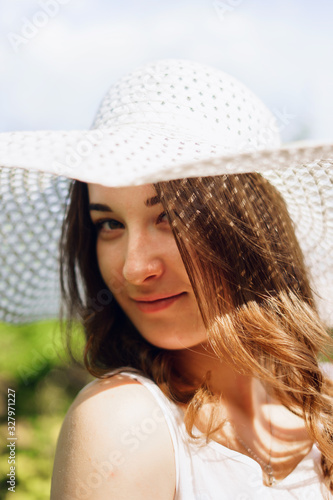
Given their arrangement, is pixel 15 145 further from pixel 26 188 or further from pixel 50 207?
pixel 50 207

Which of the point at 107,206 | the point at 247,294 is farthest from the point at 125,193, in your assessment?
the point at 247,294

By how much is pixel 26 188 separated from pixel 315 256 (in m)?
1.10

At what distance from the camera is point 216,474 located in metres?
1.24

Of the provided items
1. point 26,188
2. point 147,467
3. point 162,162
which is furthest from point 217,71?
point 147,467

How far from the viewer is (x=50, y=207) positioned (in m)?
1.82

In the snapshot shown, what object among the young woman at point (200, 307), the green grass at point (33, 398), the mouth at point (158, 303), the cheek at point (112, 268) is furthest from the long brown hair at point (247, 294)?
the green grass at point (33, 398)

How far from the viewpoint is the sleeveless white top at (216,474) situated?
3.91ft

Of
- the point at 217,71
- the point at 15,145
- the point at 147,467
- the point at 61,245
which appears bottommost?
the point at 147,467

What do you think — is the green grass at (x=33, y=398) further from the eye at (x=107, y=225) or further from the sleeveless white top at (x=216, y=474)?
the sleeveless white top at (x=216, y=474)

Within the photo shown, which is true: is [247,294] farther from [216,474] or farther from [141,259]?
[216,474]

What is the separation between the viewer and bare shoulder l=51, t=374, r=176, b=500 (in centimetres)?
109

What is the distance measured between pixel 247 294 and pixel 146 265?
1.05 feet

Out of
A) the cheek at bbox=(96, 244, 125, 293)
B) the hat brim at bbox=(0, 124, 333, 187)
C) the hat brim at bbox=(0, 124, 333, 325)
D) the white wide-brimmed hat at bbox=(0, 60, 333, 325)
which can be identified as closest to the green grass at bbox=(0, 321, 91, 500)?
the hat brim at bbox=(0, 124, 333, 325)

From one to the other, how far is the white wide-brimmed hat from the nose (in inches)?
11.4
